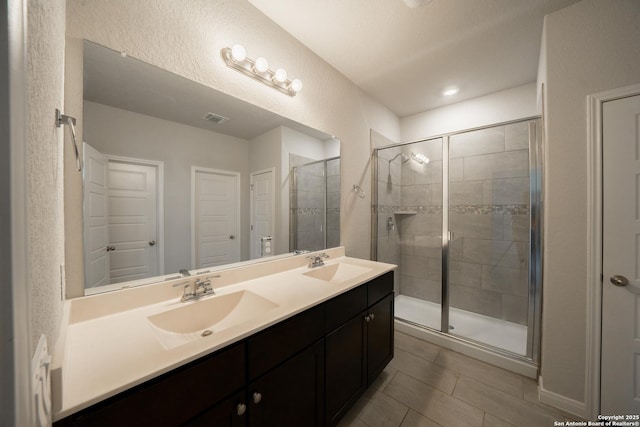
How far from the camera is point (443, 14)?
156 cm

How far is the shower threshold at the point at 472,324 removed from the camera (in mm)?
2105

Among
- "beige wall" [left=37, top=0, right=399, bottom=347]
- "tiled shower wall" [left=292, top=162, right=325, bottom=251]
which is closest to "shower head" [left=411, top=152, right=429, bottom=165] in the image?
"beige wall" [left=37, top=0, right=399, bottom=347]

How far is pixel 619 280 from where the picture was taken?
4.31 ft

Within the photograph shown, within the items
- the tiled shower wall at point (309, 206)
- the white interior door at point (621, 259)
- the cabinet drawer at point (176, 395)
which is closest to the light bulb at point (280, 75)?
the tiled shower wall at point (309, 206)

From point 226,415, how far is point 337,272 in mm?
1172

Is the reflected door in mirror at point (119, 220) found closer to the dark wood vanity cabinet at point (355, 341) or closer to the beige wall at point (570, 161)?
the dark wood vanity cabinet at point (355, 341)

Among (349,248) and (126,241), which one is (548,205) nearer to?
(349,248)

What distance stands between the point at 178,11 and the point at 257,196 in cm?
104

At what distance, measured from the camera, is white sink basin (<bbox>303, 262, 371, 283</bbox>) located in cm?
171

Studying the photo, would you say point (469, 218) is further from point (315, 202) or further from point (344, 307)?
point (344, 307)

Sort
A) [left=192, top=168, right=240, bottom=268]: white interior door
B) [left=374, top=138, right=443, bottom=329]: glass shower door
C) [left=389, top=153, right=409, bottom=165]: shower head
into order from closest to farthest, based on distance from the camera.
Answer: [left=192, top=168, right=240, bottom=268]: white interior door < [left=374, top=138, right=443, bottom=329]: glass shower door < [left=389, top=153, right=409, bottom=165]: shower head

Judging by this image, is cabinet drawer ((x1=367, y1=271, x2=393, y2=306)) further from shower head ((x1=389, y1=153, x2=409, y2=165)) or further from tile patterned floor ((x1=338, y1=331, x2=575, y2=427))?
shower head ((x1=389, y1=153, x2=409, y2=165))

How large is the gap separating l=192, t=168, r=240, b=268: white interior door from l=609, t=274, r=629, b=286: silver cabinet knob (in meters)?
2.23

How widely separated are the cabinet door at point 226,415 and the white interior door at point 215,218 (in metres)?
0.69
